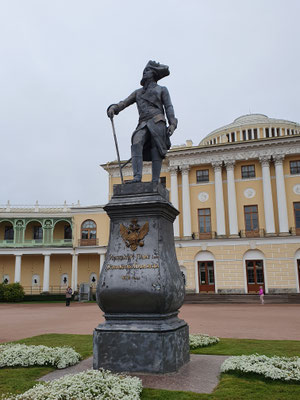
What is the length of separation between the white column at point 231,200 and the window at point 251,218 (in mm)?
1235

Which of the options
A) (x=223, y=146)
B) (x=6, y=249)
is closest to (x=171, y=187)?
(x=223, y=146)

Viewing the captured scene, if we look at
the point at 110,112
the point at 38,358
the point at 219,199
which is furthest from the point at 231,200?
the point at 38,358

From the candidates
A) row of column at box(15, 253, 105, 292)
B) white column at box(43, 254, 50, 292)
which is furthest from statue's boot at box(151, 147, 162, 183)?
white column at box(43, 254, 50, 292)

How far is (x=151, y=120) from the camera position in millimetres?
7012

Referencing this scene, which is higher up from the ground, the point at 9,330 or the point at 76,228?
the point at 76,228

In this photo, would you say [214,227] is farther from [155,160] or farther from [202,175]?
[155,160]

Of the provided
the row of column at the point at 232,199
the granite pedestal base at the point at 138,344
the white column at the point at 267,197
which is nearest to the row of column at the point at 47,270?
the row of column at the point at 232,199

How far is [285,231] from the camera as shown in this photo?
3488cm

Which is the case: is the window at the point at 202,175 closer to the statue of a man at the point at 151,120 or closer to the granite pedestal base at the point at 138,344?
the statue of a man at the point at 151,120

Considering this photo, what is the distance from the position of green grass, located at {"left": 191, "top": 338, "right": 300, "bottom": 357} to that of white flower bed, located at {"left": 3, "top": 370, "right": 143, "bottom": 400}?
3.33 metres

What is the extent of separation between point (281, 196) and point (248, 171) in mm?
4062

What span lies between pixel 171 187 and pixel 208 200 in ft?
12.7

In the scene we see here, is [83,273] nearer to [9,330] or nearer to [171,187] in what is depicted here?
[171,187]

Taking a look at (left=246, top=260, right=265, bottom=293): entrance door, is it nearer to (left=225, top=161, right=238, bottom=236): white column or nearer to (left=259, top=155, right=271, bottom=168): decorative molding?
(left=225, top=161, right=238, bottom=236): white column
